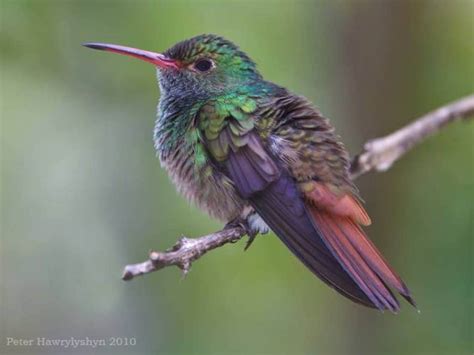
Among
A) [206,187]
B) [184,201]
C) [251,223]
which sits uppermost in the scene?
[206,187]

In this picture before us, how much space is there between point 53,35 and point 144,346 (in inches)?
95.6

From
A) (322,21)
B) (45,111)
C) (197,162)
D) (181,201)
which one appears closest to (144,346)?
(181,201)

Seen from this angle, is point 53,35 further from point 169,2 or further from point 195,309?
point 195,309

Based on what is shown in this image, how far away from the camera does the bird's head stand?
4461 millimetres

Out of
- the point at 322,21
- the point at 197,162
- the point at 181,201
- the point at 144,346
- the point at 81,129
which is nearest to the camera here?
the point at 197,162

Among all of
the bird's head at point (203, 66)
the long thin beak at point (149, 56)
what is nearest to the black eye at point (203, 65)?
the bird's head at point (203, 66)

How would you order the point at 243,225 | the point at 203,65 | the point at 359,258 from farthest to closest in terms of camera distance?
the point at 203,65, the point at 243,225, the point at 359,258

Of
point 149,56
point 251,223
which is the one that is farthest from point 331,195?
point 149,56

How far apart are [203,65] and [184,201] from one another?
1.12 meters

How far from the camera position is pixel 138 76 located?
5648mm

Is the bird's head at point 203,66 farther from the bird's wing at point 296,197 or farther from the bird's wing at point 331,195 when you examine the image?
the bird's wing at point 331,195

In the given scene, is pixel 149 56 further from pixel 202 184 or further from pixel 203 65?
pixel 202 184

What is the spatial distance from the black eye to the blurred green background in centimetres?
94

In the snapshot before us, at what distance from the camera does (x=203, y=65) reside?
4.54 metres
